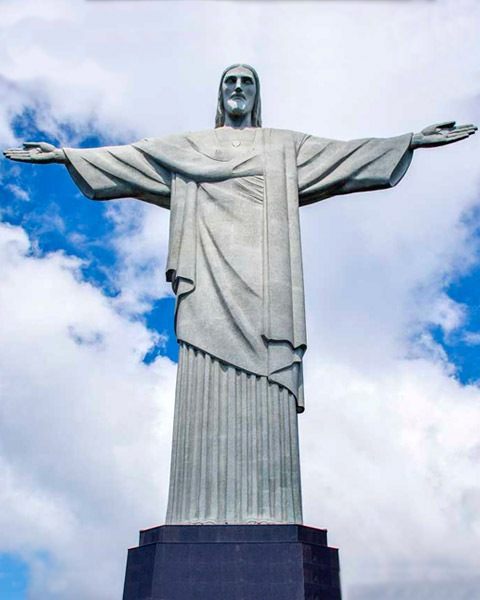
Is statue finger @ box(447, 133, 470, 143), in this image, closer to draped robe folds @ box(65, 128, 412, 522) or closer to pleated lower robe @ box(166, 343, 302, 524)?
draped robe folds @ box(65, 128, 412, 522)

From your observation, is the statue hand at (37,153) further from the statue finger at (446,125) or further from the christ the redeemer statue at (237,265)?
the statue finger at (446,125)

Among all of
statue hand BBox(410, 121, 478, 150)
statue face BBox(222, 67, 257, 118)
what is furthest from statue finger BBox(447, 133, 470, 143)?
statue face BBox(222, 67, 257, 118)

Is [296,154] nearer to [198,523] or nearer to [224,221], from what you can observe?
[224,221]

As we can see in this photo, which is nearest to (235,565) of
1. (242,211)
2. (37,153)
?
(242,211)

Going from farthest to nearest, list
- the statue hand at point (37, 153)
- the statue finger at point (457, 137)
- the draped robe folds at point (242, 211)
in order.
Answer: the statue hand at point (37, 153) → the statue finger at point (457, 137) → the draped robe folds at point (242, 211)

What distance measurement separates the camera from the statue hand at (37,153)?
37.5 feet

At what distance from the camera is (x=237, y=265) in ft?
33.8

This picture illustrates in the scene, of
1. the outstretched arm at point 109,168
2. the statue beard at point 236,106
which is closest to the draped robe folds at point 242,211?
the outstretched arm at point 109,168

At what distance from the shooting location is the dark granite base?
26.7 feet

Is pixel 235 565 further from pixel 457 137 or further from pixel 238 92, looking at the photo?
pixel 238 92

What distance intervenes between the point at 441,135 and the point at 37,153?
643 centimetres

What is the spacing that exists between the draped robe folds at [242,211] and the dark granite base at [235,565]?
452 mm

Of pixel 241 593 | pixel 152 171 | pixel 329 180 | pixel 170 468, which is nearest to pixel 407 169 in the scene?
pixel 329 180

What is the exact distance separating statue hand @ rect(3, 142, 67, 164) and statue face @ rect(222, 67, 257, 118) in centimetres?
286
